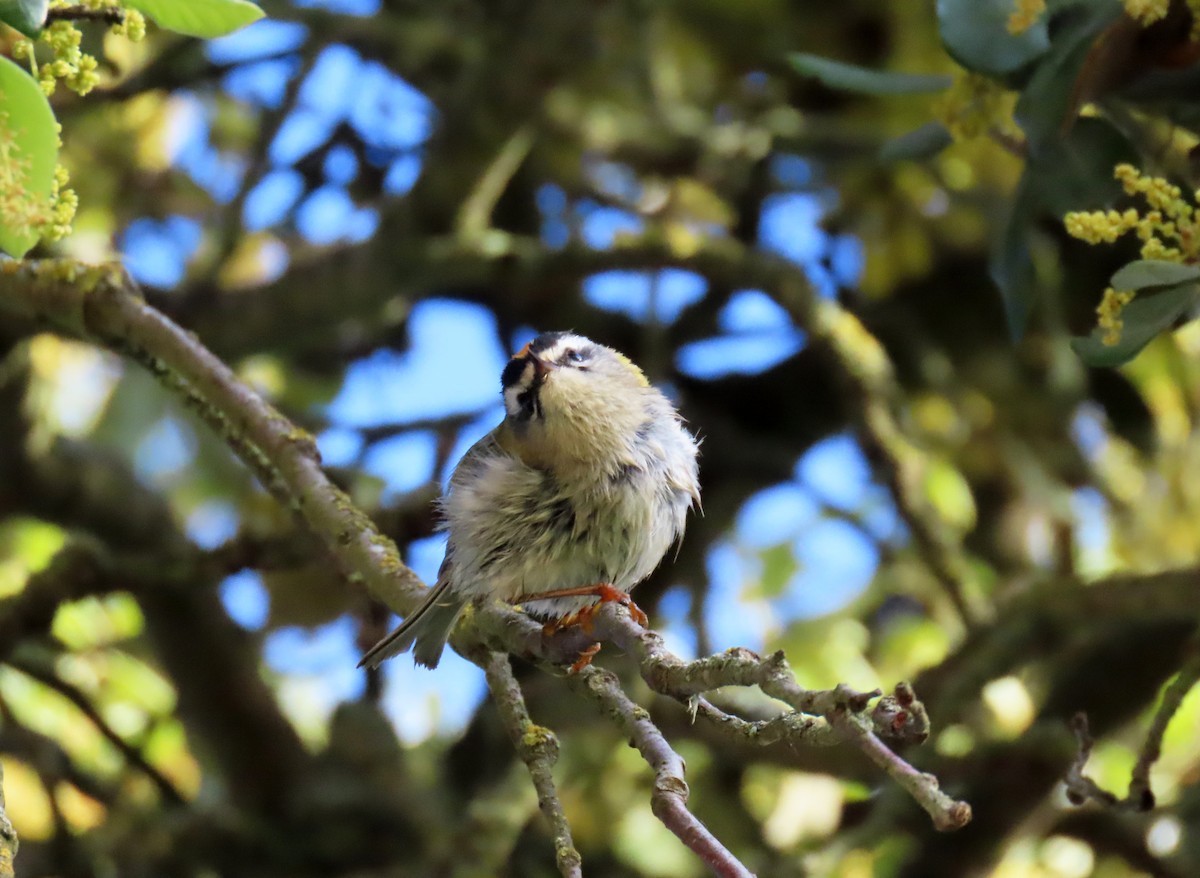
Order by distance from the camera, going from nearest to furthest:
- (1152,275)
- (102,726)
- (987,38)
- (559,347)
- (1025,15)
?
(1152,275) → (1025,15) → (987,38) → (559,347) → (102,726)

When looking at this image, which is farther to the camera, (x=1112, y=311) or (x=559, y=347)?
(x=559, y=347)

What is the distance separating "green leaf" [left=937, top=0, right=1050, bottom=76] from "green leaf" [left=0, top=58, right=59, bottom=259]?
1515mm

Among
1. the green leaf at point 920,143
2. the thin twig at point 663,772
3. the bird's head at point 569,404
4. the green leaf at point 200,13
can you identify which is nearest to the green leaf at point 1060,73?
the green leaf at point 920,143

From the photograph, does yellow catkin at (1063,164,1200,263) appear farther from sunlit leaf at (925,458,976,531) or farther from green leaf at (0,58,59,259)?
sunlit leaf at (925,458,976,531)

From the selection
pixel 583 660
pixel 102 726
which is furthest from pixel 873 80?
pixel 102 726

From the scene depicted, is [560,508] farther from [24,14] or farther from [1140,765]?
[24,14]

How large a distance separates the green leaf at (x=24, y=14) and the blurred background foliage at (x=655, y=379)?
1594 mm

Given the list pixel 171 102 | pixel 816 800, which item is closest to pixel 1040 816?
pixel 816 800

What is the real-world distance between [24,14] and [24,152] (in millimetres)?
133

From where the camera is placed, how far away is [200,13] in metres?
1.45

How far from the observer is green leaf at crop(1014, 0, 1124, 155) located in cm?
219

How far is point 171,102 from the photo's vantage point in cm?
552

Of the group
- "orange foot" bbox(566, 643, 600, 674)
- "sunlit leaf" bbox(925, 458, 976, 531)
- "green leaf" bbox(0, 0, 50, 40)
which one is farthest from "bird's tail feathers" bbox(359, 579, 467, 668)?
"sunlit leaf" bbox(925, 458, 976, 531)

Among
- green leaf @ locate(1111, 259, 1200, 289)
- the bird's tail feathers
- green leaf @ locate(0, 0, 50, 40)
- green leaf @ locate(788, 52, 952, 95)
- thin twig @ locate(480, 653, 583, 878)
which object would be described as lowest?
the bird's tail feathers
